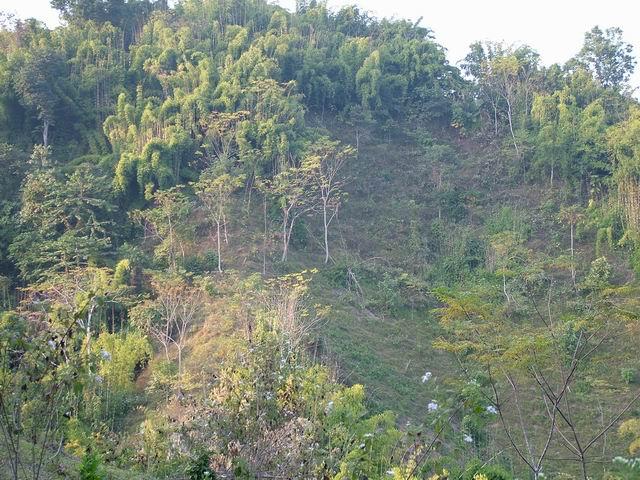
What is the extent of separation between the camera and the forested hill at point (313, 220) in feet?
29.9

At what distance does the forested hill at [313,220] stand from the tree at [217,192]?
0.24 feet

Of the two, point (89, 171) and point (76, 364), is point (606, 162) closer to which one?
point (89, 171)

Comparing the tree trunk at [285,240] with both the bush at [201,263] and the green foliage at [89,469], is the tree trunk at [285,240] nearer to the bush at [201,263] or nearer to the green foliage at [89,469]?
the bush at [201,263]

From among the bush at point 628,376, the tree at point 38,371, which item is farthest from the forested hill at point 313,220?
the tree at point 38,371

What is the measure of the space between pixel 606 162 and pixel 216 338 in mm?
12357

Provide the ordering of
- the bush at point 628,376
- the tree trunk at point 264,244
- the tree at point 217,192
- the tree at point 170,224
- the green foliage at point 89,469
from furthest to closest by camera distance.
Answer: the tree trunk at point 264,244, the tree at point 217,192, the tree at point 170,224, the bush at point 628,376, the green foliage at point 89,469

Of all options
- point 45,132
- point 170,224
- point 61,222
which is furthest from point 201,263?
point 45,132

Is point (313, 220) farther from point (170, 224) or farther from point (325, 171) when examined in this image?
point (170, 224)

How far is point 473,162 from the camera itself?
22.0 metres

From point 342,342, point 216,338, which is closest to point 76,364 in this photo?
point 216,338

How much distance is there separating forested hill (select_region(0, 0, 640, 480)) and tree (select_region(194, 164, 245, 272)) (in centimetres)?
7

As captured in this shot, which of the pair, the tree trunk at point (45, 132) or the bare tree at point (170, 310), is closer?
the bare tree at point (170, 310)

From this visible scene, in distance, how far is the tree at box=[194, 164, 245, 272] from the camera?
15.4 meters

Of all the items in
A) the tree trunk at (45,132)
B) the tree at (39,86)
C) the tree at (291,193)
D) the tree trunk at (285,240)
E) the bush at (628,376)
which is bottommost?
the bush at (628,376)
